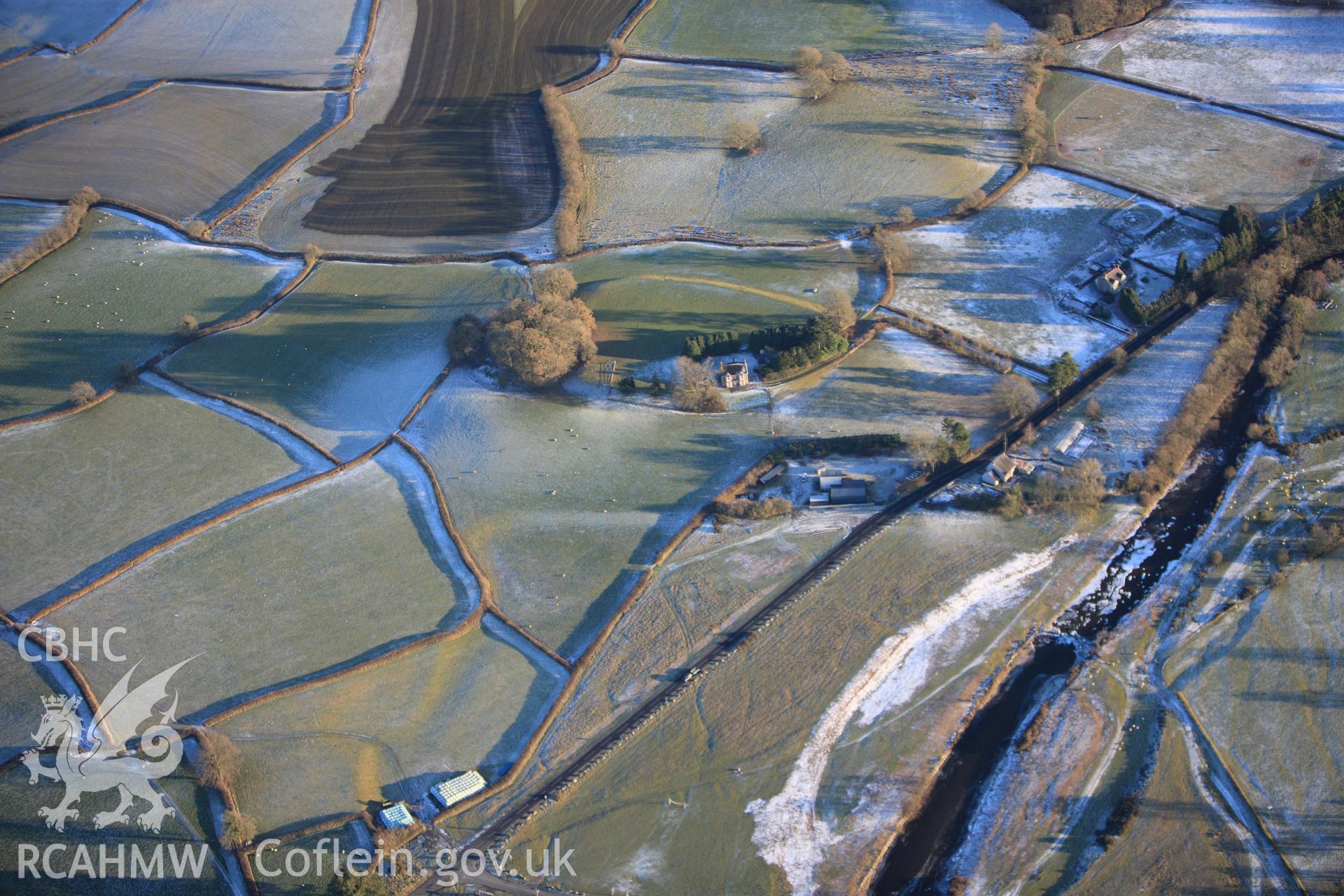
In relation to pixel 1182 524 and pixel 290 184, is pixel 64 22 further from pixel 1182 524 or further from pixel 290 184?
pixel 1182 524

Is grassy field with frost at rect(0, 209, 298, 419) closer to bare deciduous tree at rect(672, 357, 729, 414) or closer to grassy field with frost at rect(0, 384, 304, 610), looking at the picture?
grassy field with frost at rect(0, 384, 304, 610)

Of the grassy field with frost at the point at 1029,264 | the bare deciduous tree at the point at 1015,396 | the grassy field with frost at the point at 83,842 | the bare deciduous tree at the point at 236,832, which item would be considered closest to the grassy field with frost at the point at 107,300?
the grassy field with frost at the point at 83,842

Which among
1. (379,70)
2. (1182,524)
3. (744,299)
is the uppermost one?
(379,70)

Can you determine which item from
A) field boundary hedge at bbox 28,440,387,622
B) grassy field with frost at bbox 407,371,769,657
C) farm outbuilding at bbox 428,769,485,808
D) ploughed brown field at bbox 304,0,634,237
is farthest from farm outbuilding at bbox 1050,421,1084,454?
ploughed brown field at bbox 304,0,634,237

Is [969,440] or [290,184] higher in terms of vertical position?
[290,184]

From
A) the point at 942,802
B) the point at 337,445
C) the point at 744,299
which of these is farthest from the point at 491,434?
the point at 942,802

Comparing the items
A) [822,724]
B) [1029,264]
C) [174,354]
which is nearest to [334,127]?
[174,354]
